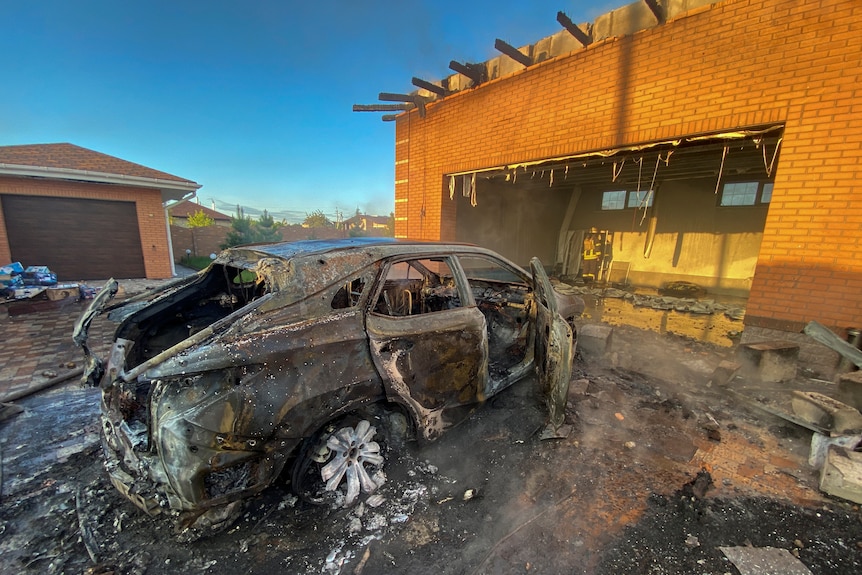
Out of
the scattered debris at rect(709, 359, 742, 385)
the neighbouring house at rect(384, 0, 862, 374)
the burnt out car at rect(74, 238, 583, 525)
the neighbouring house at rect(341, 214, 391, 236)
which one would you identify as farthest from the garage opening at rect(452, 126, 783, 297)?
the neighbouring house at rect(341, 214, 391, 236)

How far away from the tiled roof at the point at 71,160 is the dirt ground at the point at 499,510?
8.73 m

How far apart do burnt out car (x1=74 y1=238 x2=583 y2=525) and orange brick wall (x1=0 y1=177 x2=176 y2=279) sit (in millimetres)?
9397

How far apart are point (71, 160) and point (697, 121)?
13.8 meters

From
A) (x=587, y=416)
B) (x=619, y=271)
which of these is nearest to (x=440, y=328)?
(x=587, y=416)

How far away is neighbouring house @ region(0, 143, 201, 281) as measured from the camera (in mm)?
8477

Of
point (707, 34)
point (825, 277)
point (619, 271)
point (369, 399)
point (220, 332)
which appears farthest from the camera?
point (619, 271)

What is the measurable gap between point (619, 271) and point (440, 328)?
37.3 ft

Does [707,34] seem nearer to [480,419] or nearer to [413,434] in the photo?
[480,419]

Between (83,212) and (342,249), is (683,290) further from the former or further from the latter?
(83,212)

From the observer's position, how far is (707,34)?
13.9 ft

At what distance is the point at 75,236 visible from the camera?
9.25 m

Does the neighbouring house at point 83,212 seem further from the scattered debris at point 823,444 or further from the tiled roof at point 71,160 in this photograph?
the scattered debris at point 823,444

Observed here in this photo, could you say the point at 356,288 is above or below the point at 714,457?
above

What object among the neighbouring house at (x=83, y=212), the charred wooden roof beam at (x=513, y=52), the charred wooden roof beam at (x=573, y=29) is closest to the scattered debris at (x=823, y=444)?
the charred wooden roof beam at (x=573, y=29)
